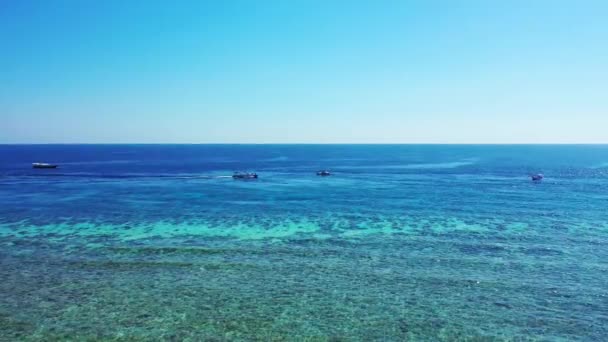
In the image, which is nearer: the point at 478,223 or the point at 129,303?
the point at 129,303

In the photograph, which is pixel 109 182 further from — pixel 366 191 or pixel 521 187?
pixel 521 187

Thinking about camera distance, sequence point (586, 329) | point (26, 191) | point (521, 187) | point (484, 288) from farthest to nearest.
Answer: point (521, 187)
point (26, 191)
point (484, 288)
point (586, 329)

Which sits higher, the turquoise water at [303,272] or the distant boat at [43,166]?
the distant boat at [43,166]

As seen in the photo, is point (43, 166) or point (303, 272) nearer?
point (303, 272)

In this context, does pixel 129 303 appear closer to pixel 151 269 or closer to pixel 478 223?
pixel 151 269

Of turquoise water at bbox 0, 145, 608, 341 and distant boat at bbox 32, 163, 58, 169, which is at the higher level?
distant boat at bbox 32, 163, 58, 169

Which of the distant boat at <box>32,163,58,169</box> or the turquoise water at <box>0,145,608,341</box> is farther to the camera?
the distant boat at <box>32,163,58,169</box>

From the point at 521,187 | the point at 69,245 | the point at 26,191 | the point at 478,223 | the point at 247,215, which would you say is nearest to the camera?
the point at 69,245

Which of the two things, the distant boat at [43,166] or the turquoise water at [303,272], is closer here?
the turquoise water at [303,272]

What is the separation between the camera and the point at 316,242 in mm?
38156

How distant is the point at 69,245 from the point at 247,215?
65.5 ft

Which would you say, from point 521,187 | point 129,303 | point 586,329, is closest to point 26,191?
point 129,303

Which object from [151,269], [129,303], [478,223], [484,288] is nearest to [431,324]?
[484,288]

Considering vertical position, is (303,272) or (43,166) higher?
(43,166)
